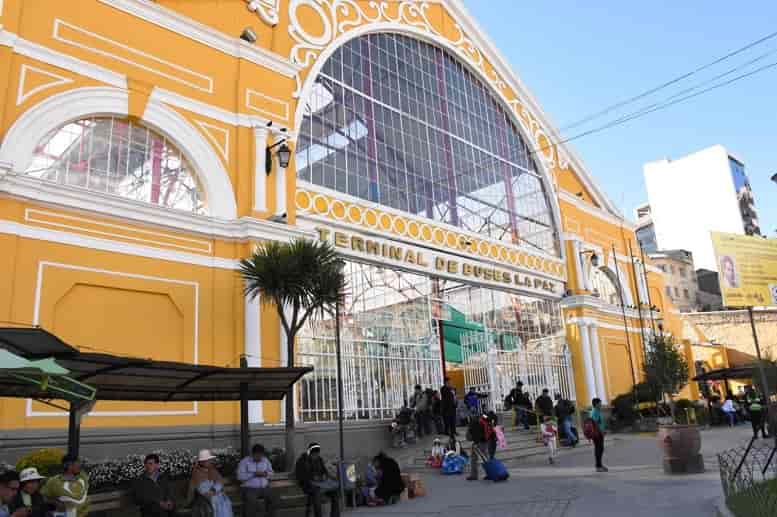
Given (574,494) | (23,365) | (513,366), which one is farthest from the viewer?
(513,366)

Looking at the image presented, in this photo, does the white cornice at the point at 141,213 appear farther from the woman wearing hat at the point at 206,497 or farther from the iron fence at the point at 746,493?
the iron fence at the point at 746,493

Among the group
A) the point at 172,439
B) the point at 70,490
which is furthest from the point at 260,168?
the point at 70,490

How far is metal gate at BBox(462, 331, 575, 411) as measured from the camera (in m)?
21.5

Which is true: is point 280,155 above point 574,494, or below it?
above

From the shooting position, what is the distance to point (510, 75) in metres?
26.0

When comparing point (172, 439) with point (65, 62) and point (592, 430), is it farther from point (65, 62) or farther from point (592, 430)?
point (592, 430)

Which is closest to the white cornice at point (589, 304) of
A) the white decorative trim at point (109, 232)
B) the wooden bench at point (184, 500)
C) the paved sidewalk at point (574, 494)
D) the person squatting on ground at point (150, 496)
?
the paved sidewalk at point (574, 494)

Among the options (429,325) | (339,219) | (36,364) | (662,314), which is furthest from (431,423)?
(662,314)

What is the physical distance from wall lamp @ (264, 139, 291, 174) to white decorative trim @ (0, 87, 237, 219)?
1.10 metres

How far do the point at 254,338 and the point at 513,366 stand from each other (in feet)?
38.2

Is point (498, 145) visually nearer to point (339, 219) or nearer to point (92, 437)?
point (339, 219)

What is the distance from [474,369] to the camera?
2152 cm

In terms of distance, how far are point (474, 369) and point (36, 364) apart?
16.8 m

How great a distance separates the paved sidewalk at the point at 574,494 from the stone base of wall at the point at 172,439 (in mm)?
2170
